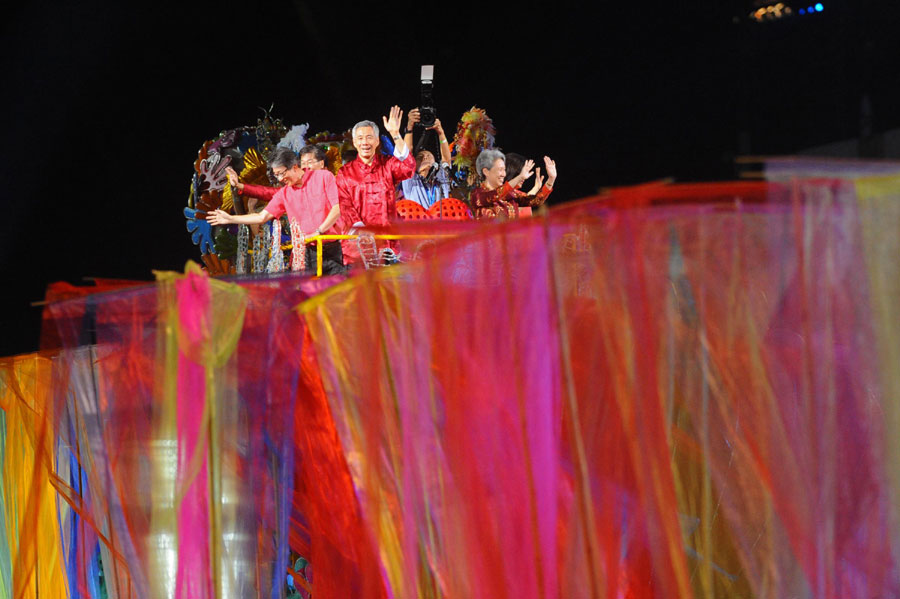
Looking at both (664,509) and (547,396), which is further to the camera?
(547,396)

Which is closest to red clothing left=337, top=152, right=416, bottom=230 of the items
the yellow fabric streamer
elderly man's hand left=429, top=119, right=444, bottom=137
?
elderly man's hand left=429, top=119, right=444, bottom=137

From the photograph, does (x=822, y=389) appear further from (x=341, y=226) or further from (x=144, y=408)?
(x=341, y=226)

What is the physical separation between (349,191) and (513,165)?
4.65ft

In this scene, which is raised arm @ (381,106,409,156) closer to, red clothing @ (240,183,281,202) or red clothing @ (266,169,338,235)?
red clothing @ (266,169,338,235)

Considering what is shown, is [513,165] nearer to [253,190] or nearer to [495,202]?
[495,202]

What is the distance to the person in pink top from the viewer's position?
14.4 ft

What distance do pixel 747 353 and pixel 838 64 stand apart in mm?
4492

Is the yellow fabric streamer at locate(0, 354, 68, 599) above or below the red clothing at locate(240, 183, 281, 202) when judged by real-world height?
below

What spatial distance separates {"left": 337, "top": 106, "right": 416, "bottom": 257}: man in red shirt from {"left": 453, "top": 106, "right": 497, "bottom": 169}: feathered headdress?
122 cm

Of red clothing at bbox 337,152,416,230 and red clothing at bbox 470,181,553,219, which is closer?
red clothing at bbox 337,152,416,230

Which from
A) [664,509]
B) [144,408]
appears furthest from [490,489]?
[144,408]

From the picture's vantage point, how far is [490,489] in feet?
4.53

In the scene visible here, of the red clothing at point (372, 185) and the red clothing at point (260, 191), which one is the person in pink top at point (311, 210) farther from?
the red clothing at point (260, 191)

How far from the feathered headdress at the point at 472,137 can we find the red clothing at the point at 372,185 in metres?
1.22
